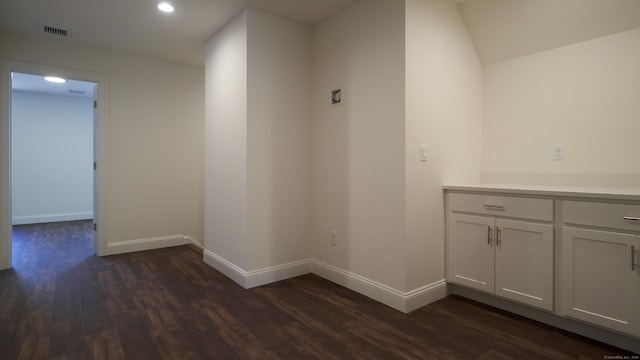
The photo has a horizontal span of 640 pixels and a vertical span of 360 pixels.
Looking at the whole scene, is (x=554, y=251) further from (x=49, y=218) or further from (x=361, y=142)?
(x=49, y=218)

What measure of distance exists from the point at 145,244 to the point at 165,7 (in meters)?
2.82

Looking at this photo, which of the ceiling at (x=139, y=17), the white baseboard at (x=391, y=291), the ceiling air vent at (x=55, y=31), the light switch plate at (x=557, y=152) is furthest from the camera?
the ceiling air vent at (x=55, y=31)

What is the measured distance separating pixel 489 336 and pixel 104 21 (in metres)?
4.11

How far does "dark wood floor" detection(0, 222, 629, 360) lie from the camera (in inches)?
74.6

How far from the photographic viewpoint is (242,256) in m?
2.97

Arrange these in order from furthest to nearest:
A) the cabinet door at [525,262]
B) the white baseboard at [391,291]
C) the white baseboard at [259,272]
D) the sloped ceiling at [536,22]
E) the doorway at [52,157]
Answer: the doorway at [52,157] → the white baseboard at [259,272] → the white baseboard at [391,291] → the sloped ceiling at [536,22] → the cabinet door at [525,262]

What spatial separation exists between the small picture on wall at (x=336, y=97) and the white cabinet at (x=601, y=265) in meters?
1.86

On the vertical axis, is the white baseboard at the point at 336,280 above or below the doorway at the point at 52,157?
below

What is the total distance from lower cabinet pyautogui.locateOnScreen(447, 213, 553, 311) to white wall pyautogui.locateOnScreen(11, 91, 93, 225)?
701 cm

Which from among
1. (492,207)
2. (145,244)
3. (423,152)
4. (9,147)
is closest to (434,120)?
(423,152)

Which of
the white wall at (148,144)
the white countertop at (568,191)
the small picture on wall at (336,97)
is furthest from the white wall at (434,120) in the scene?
the white wall at (148,144)

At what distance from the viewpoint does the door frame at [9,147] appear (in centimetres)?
338

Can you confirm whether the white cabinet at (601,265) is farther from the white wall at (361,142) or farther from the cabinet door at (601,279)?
the white wall at (361,142)

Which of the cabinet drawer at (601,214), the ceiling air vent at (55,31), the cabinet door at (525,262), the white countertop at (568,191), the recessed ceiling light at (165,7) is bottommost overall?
the cabinet door at (525,262)
